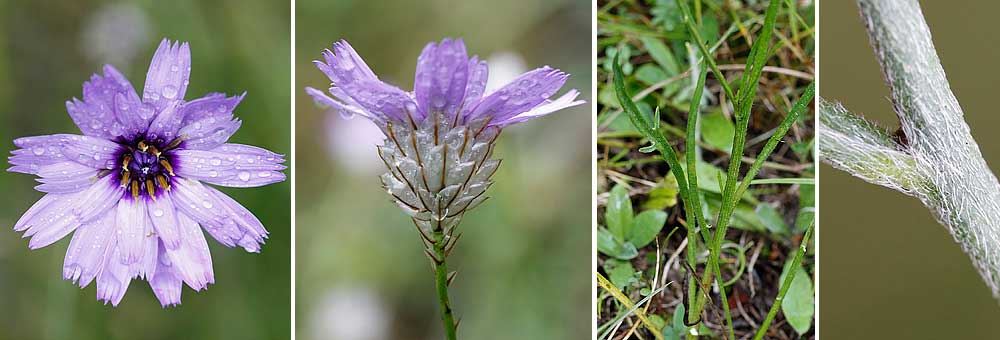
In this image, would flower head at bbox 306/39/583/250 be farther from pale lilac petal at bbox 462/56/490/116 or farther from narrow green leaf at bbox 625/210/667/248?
narrow green leaf at bbox 625/210/667/248

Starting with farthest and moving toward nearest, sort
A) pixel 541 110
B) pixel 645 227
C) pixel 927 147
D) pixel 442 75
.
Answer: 1. pixel 645 227
2. pixel 927 147
3. pixel 541 110
4. pixel 442 75

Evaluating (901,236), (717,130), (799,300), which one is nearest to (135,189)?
(717,130)

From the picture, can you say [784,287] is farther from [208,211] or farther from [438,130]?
[208,211]

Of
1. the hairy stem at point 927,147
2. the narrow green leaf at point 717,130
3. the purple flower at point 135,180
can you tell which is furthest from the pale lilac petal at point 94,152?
the hairy stem at point 927,147

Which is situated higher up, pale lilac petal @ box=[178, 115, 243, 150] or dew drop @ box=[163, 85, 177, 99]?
dew drop @ box=[163, 85, 177, 99]

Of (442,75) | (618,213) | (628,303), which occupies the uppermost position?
(442,75)

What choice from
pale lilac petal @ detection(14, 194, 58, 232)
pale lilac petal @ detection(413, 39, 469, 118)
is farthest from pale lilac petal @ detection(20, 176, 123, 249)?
pale lilac petal @ detection(413, 39, 469, 118)
